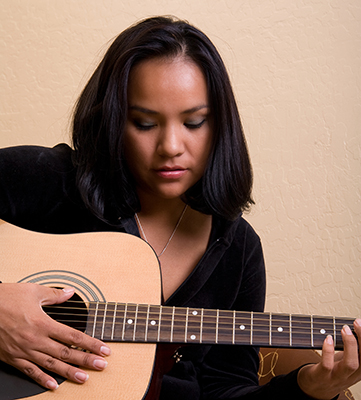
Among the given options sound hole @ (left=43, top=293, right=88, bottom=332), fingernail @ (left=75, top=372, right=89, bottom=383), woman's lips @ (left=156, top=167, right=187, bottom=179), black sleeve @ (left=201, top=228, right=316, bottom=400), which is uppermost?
woman's lips @ (left=156, top=167, right=187, bottom=179)

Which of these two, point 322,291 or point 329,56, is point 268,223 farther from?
point 329,56

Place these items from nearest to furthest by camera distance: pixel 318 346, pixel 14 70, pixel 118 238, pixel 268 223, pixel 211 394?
pixel 318 346 < pixel 118 238 < pixel 211 394 < pixel 14 70 < pixel 268 223

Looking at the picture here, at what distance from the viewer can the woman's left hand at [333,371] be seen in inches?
33.6

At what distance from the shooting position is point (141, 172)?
3.27 ft

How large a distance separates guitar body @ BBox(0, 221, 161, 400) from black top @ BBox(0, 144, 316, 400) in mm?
80

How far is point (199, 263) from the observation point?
3.56 feet

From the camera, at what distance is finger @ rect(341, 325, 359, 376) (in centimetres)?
85

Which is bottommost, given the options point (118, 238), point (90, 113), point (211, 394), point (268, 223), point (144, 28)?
point (211, 394)

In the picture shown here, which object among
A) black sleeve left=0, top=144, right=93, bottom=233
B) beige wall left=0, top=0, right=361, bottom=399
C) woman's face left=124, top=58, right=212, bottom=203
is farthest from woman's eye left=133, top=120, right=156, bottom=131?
beige wall left=0, top=0, right=361, bottom=399

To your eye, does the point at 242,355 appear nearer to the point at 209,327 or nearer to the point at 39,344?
the point at 209,327

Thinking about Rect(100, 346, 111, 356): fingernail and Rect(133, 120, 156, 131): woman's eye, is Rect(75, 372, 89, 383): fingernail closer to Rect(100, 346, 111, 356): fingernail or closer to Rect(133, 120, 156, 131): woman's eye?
Rect(100, 346, 111, 356): fingernail

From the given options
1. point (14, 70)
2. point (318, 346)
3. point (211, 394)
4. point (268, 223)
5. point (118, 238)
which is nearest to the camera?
point (318, 346)

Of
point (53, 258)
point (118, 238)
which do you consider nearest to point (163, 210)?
point (118, 238)

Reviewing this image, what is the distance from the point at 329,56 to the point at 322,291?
0.87 meters
